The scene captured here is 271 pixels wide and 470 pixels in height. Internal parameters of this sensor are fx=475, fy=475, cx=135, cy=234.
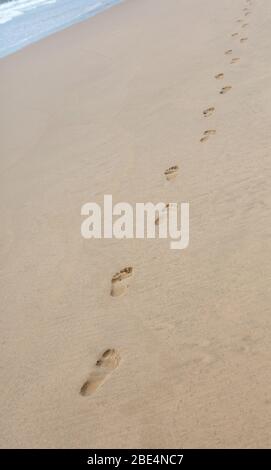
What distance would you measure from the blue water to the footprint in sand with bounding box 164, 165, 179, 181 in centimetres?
782

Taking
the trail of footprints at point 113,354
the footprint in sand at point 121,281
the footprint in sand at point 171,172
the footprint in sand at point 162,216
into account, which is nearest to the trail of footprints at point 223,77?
the trail of footprints at point 113,354

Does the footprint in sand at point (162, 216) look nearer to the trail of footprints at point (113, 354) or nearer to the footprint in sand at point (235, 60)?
the trail of footprints at point (113, 354)

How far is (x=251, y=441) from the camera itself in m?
1.71

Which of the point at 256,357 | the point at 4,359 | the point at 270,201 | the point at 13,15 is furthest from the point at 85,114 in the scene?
the point at 13,15

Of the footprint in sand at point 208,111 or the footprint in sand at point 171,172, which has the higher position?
the footprint in sand at point 171,172

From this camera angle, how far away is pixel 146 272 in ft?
8.71

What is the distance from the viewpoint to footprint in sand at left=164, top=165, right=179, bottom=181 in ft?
11.3

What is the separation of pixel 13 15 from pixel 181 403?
1640 cm

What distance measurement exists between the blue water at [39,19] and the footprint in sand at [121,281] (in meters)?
8.68

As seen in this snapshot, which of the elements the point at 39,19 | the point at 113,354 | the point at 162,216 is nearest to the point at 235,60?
the point at 162,216

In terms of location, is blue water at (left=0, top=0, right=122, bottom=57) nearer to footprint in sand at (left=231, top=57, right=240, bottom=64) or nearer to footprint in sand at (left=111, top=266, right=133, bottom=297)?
footprint in sand at (left=231, top=57, right=240, bottom=64)

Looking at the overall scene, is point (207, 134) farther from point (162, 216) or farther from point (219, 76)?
point (219, 76)

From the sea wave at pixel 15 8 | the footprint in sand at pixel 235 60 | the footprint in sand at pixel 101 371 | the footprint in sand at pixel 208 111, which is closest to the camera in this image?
the footprint in sand at pixel 101 371

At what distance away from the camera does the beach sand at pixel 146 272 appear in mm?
1940
